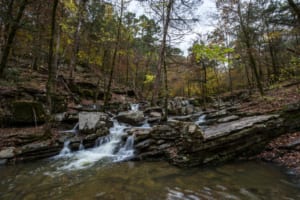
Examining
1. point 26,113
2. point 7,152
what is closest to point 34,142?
point 7,152

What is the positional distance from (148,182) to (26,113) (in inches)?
314

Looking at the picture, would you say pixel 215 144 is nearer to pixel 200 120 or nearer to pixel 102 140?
pixel 102 140

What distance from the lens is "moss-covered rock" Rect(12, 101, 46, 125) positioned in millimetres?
9523

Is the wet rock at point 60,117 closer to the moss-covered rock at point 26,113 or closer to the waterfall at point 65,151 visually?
the moss-covered rock at point 26,113

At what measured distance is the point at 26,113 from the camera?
9734mm

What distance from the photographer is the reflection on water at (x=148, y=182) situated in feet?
14.5

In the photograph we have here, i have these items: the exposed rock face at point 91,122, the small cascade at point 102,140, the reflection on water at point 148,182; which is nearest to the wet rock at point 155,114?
the exposed rock face at point 91,122

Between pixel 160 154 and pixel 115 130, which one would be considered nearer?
pixel 160 154

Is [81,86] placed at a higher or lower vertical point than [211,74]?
lower

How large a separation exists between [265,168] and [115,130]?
7.15m

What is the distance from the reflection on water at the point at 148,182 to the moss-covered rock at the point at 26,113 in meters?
3.58

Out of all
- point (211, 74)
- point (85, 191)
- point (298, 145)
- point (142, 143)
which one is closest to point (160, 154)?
point (142, 143)

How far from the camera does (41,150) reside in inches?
306

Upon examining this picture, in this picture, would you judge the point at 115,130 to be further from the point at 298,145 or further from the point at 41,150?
the point at 298,145
